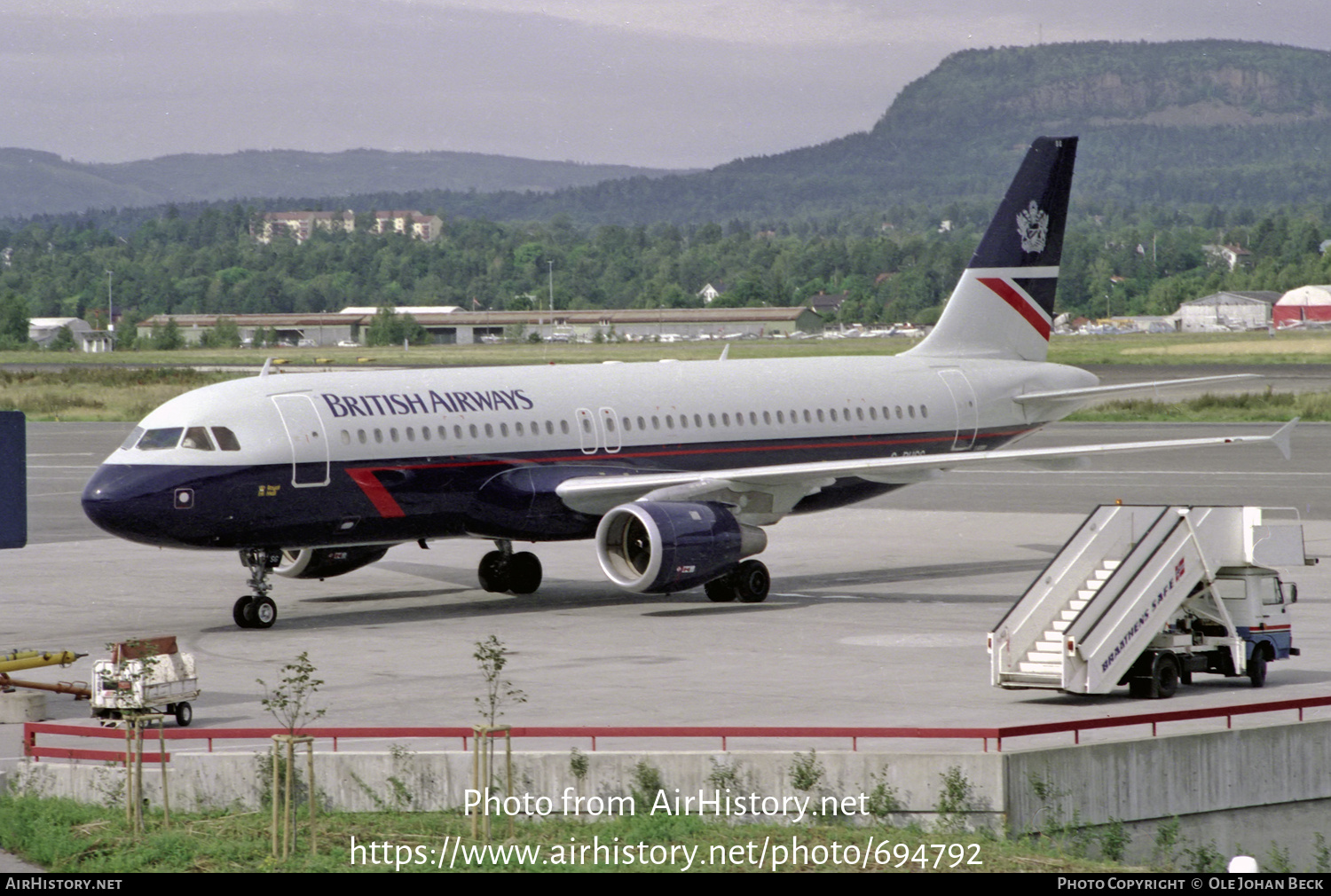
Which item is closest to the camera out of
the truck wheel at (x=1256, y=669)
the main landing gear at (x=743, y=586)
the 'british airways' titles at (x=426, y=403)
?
the truck wheel at (x=1256, y=669)

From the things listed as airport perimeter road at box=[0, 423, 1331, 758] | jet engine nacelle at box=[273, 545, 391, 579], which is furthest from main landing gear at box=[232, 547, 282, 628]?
jet engine nacelle at box=[273, 545, 391, 579]

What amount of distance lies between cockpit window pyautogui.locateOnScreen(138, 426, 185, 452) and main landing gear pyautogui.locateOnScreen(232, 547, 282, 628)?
222 centimetres

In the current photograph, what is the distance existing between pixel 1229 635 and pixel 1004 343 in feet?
60.5

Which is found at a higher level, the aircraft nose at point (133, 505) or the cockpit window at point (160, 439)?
the cockpit window at point (160, 439)

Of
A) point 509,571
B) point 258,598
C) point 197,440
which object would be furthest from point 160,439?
point 509,571

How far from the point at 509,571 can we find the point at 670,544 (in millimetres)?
5284

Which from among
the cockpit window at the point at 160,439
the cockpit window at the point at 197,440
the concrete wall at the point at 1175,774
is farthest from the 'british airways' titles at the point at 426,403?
the concrete wall at the point at 1175,774

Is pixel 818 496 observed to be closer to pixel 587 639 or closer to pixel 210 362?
pixel 587 639

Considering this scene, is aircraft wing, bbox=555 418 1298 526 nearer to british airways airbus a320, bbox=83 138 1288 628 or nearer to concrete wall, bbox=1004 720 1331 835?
british airways airbus a320, bbox=83 138 1288 628

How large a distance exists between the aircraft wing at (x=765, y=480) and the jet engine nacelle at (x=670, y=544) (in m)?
0.50

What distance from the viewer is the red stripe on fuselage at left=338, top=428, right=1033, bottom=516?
31219 mm

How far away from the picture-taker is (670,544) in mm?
31047

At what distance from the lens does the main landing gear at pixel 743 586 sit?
33.3 metres

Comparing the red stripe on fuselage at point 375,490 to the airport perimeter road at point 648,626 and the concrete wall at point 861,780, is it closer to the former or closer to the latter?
the airport perimeter road at point 648,626
